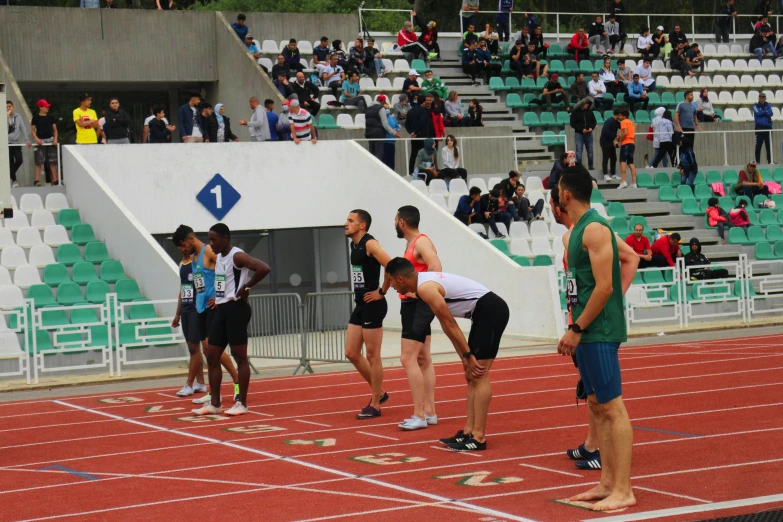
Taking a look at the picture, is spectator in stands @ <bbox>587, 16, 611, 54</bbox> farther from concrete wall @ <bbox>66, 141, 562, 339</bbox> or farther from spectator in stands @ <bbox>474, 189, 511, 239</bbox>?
concrete wall @ <bbox>66, 141, 562, 339</bbox>

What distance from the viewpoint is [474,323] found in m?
9.70

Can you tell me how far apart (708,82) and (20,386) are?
24824 mm

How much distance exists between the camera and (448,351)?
1870 cm

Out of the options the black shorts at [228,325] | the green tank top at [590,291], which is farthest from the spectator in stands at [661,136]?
the green tank top at [590,291]

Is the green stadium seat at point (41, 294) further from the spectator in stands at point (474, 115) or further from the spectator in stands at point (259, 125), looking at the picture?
the spectator in stands at point (474, 115)

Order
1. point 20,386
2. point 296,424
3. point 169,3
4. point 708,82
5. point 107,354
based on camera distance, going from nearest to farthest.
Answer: point 296,424 → point 20,386 → point 107,354 → point 169,3 → point 708,82

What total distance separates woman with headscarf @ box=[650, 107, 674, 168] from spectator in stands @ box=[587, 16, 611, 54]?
6.80 m

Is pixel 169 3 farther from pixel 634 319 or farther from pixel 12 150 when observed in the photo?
pixel 634 319

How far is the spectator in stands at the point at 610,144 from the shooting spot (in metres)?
26.9

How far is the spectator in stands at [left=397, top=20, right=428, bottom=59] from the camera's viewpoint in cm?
3247

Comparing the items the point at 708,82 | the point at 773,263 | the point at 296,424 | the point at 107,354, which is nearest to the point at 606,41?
the point at 708,82

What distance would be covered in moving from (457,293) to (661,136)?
20.5m

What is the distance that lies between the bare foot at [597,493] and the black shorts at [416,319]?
2.97 m

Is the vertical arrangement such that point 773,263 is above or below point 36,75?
below
